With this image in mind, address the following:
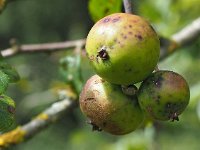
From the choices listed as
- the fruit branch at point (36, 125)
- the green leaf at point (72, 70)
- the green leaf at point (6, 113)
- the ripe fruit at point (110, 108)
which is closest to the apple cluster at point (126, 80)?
the ripe fruit at point (110, 108)

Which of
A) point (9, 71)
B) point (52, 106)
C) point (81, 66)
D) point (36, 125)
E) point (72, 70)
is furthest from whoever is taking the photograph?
point (81, 66)

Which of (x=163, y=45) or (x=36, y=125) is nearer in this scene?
(x=36, y=125)

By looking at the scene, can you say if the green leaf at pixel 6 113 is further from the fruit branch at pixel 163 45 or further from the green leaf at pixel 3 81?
the fruit branch at pixel 163 45

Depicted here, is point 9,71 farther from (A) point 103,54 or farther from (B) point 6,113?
(A) point 103,54

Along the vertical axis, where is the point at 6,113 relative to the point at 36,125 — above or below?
above

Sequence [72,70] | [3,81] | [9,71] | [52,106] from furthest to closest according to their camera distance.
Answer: [72,70] < [52,106] < [9,71] < [3,81]

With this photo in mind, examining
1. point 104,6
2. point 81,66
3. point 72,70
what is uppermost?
point 104,6

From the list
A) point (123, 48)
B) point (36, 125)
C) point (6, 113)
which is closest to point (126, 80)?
point (123, 48)
